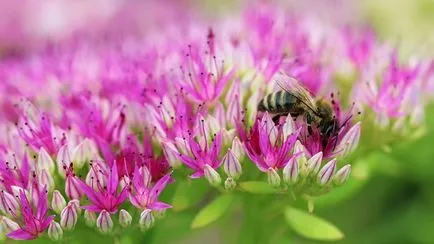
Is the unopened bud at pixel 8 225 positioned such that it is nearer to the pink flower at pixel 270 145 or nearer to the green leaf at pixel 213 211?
the green leaf at pixel 213 211

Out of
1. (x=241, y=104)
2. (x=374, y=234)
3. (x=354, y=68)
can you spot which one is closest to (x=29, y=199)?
(x=241, y=104)

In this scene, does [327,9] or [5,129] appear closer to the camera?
[5,129]

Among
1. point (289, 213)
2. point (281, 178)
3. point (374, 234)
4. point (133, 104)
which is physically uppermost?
point (133, 104)

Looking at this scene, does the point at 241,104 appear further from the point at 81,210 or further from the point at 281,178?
the point at 81,210

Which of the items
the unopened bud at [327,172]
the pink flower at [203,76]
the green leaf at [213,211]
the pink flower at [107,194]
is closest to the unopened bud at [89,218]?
the pink flower at [107,194]

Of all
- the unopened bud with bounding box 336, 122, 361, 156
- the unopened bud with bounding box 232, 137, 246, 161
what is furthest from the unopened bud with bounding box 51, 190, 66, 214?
the unopened bud with bounding box 336, 122, 361, 156
